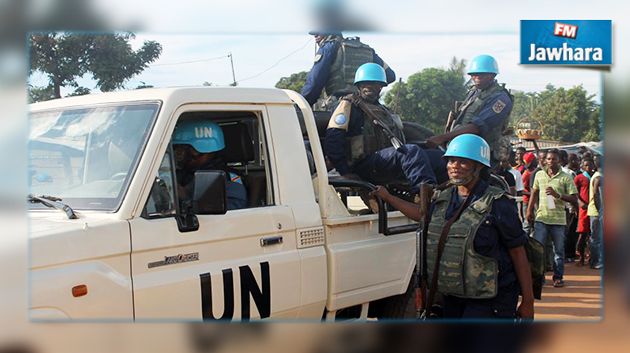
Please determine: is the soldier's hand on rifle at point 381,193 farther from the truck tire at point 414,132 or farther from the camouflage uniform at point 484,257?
the camouflage uniform at point 484,257

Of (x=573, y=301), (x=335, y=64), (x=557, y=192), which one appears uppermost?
(x=335, y=64)

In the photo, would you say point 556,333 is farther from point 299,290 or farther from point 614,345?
point 299,290

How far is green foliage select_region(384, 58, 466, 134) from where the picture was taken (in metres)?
3.44

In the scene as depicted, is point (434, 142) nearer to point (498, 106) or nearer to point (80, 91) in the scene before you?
point (498, 106)

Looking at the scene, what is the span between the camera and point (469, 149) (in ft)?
11.2

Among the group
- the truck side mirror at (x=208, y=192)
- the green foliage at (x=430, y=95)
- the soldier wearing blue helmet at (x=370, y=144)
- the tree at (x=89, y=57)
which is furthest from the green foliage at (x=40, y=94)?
the green foliage at (x=430, y=95)

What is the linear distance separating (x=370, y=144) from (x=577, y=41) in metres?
1.67

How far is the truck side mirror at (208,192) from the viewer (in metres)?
2.96

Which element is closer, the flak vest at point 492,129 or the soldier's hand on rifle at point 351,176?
the flak vest at point 492,129

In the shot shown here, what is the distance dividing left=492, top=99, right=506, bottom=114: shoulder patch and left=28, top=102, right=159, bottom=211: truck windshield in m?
1.94

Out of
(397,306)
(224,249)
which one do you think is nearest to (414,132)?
(397,306)

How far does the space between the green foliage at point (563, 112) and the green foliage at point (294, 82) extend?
4.44 feet

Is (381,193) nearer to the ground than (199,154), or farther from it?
nearer to the ground

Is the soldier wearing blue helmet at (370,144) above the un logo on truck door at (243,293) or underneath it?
above
